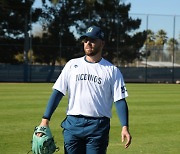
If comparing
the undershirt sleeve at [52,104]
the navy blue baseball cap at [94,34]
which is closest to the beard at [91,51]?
the navy blue baseball cap at [94,34]

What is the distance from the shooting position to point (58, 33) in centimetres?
4866

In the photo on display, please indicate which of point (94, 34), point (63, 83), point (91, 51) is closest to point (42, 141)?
point (63, 83)

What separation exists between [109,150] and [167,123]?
4361mm

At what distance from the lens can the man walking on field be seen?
493 cm

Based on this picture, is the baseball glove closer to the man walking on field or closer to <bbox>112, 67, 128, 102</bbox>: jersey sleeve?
the man walking on field

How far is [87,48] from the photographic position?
4988 millimetres

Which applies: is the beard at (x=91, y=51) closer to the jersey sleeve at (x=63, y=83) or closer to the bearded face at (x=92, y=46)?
the bearded face at (x=92, y=46)

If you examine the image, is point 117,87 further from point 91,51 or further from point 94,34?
point 94,34

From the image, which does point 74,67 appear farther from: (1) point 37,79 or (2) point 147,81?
(2) point 147,81

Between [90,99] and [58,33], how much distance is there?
44.1 m

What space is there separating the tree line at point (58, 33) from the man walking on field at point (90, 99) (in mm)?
40841

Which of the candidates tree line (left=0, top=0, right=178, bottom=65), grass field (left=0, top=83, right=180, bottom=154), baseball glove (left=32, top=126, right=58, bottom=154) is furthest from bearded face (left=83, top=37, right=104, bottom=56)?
tree line (left=0, top=0, right=178, bottom=65)

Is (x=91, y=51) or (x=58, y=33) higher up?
(x=58, y=33)

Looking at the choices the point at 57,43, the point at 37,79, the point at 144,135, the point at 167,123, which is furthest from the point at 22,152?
the point at 57,43
